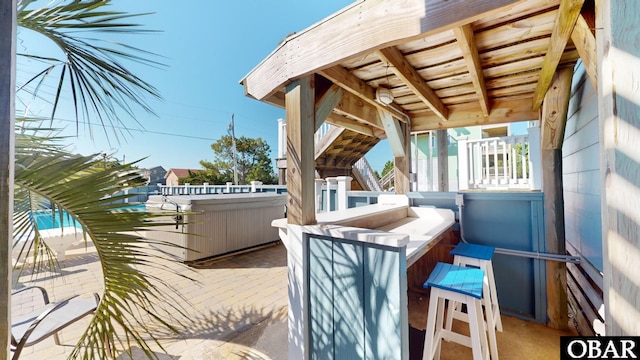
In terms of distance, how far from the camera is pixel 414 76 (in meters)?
2.09

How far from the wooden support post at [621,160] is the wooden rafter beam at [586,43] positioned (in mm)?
372

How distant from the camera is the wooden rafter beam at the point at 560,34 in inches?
47.0

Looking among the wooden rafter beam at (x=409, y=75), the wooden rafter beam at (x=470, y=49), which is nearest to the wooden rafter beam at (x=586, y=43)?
the wooden rafter beam at (x=470, y=49)

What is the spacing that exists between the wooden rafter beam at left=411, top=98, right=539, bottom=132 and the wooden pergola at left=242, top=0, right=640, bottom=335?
0.01 meters

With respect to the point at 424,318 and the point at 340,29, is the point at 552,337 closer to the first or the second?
the point at 424,318

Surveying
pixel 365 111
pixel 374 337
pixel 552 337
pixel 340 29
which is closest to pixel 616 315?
pixel 374 337

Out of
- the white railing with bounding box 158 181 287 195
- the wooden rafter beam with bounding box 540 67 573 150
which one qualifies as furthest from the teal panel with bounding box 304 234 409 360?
the white railing with bounding box 158 181 287 195

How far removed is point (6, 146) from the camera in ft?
2.20

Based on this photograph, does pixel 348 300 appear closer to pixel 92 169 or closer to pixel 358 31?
pixel 92 169

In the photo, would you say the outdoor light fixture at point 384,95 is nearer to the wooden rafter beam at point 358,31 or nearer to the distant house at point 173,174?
the wooden rafter beam at point 358,31

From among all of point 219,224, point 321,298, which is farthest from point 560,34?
point 219,224

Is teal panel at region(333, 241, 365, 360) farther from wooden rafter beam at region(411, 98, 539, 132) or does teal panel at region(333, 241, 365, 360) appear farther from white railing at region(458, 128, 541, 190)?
white railing at region(458, 128, 541, 190)

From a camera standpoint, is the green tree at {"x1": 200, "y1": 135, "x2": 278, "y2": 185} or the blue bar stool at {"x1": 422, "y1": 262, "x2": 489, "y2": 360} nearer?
the blue bar stool at {"x1": 422, "y1": 262, "x2": 489, "y2": 360}

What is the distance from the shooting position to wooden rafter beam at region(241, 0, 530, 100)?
1.15 m
